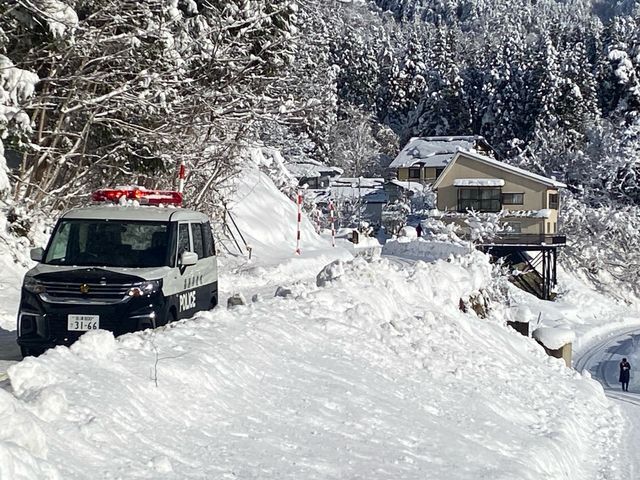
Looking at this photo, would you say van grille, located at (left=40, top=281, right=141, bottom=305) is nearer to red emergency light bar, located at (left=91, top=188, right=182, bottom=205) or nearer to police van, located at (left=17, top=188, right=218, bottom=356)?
police van, located at (left=17, top=188, right=218, bottom=356)

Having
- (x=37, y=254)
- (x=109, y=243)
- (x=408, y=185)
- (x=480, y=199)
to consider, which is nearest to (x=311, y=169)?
(x=408, y=185)

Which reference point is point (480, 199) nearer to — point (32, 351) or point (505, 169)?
point (505, 169)

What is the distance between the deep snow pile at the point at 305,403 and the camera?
4.61 metres

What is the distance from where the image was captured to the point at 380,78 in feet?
286

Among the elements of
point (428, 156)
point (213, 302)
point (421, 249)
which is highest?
point (428, 156)

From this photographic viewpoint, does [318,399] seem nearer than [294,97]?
Yes

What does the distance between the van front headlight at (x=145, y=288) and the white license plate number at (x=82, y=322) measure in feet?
1.45

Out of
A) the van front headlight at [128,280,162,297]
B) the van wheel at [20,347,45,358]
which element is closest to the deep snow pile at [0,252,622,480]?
the van front headlight at [128,280,162,297]

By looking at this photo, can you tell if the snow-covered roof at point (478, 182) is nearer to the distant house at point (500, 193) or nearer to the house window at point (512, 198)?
the distant house at point (500, 193)

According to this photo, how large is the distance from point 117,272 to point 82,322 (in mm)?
644

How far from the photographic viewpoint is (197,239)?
399 inches

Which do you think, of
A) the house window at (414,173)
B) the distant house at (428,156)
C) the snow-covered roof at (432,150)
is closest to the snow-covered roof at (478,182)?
the snow-covered roof at (432,150)

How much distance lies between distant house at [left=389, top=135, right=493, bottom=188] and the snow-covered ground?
52100 mm

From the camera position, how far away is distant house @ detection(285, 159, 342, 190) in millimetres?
65062
